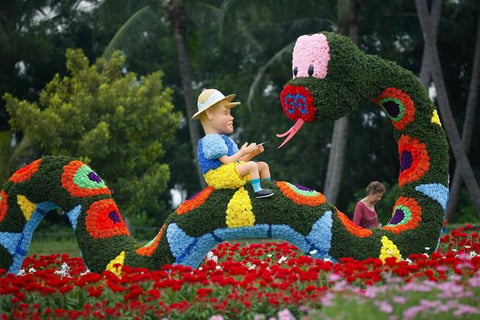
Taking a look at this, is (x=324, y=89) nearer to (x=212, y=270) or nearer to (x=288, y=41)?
(x=212, y=270)

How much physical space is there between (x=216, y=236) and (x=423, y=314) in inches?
125

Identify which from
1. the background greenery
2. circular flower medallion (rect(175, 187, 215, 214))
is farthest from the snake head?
the background greenery

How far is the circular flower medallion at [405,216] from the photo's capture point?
790 cm

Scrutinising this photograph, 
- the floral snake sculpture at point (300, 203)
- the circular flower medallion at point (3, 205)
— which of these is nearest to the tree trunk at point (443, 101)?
the floral snake sculpture at point (300, 203)

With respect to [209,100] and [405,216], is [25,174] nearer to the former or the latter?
[209,100]

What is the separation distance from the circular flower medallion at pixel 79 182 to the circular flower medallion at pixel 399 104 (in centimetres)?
310

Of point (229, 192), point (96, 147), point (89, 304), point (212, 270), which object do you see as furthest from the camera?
point (96, 147)

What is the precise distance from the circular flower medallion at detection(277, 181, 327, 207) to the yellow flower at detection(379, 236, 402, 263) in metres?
0.73

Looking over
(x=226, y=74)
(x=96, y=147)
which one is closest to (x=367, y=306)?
(x=96, y=147)

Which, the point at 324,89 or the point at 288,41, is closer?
the point at 324,89

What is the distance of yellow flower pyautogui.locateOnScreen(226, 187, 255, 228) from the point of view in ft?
24.0

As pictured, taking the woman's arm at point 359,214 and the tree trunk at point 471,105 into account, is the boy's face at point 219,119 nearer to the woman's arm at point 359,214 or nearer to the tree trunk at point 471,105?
the woman's arm at point 359,214

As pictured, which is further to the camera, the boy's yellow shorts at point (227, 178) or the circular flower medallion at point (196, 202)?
the circular flower medallion at point (196, 202)

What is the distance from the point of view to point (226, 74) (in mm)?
29172
